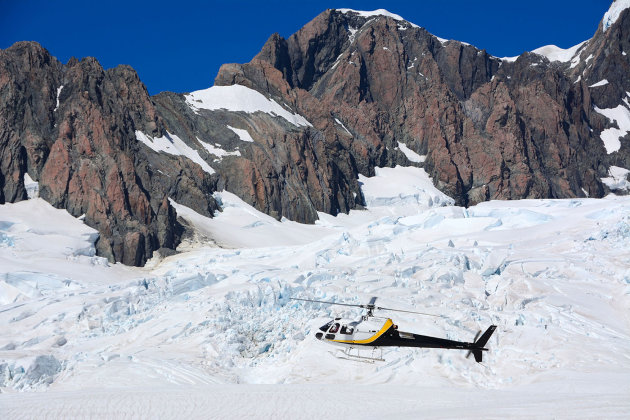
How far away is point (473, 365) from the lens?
50.2 metres

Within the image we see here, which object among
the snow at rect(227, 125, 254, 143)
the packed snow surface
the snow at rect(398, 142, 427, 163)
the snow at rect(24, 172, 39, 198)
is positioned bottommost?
the packed snow surface

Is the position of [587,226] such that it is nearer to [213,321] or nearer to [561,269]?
[561,269]

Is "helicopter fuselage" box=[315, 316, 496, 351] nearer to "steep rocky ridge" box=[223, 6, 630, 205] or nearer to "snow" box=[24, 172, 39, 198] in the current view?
"snow" box=[24, 172, 39, 198]

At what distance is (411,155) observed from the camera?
586 ft

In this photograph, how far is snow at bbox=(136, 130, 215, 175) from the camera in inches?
5172

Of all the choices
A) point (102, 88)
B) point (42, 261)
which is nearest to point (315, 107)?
point (102, 88)

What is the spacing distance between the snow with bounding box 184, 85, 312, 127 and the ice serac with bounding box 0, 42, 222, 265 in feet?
101

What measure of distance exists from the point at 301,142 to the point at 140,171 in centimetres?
4105

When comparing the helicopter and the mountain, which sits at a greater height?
the mountain

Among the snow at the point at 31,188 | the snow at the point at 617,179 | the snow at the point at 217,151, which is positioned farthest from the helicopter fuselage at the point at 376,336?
the snow at the point at 617,179

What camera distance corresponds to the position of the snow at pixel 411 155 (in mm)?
177250

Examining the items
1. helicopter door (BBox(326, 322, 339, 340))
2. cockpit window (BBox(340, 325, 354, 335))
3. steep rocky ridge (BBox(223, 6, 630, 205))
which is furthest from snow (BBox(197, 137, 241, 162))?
cockpit window (BBox(340, 325, 354, 335))

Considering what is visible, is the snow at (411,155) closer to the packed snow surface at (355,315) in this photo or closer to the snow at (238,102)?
the snow at (238,102)

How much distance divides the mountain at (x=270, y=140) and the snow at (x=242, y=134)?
0.45 m
